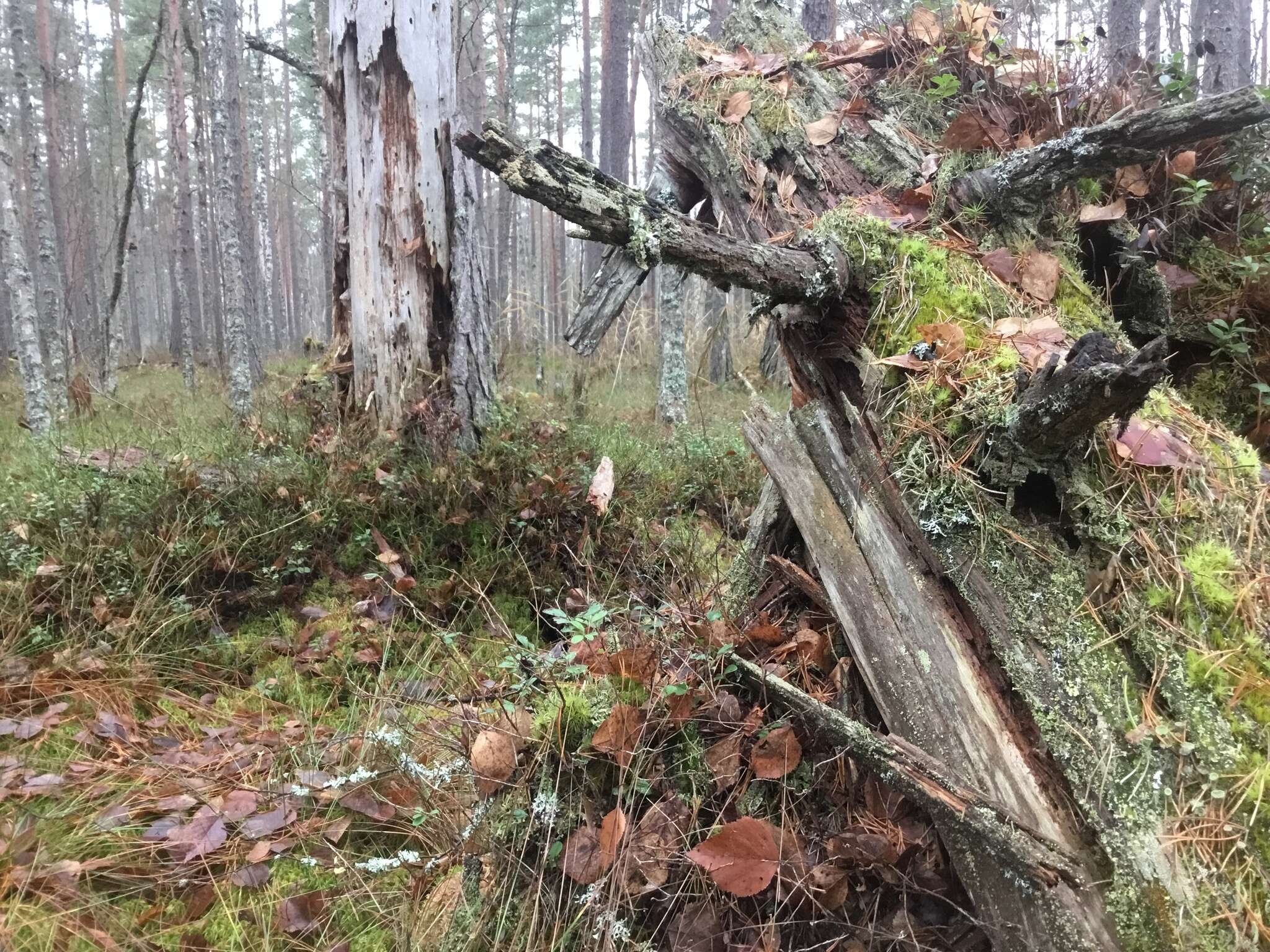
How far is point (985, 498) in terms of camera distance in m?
1.82

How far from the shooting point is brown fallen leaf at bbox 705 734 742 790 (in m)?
1.85

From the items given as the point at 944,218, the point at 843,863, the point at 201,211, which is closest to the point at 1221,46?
the point at 944,218

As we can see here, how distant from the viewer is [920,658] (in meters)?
1.78

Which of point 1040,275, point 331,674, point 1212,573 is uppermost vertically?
point 1040,275

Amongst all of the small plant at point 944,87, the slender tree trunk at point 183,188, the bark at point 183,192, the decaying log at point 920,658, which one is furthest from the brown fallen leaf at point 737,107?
the slender tree trunk at point 183,188

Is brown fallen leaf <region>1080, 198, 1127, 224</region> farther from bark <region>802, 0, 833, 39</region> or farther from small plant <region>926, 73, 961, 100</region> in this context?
bark <region>802, 0, 833, 39</region>

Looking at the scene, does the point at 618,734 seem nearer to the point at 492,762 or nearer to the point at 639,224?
the point at 492,762

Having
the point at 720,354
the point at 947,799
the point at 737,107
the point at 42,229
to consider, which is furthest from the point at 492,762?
the point at 42,229

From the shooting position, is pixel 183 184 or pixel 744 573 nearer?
pixel 744 573

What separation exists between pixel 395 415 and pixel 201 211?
2263 cm

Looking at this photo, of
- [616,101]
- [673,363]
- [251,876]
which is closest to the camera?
[251,876]

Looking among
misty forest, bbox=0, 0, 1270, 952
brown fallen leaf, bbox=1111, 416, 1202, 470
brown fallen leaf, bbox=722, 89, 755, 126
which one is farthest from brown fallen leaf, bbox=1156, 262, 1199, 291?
brown fallen leaf, bbox=722, 89, 755, 126

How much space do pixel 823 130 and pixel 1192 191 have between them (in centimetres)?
141

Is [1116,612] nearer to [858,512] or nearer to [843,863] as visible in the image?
[858,512]
